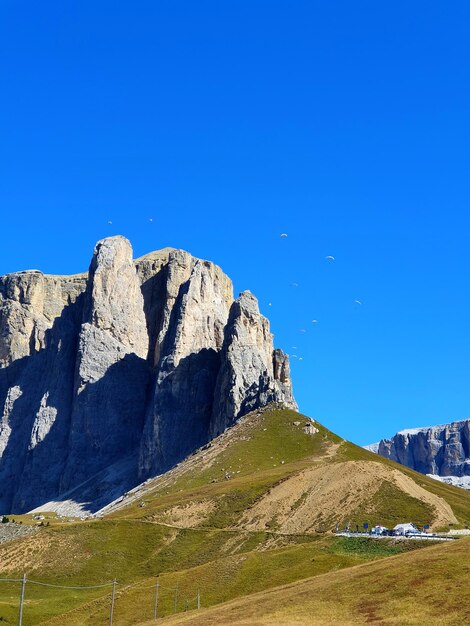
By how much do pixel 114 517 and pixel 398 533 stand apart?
58.6 metres

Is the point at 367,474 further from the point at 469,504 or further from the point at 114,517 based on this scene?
the point at 114,517

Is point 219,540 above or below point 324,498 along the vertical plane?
below

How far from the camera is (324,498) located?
146 meters

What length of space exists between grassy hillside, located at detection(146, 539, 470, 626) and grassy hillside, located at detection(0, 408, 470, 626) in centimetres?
1560

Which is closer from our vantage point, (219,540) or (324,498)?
(219,540)

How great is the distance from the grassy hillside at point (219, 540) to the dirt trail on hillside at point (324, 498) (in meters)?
0.19

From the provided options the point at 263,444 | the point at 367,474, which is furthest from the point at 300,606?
the point at 263,444

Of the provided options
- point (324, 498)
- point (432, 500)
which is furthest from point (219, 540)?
point (432, 500)

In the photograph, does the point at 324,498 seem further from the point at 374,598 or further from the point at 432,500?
the point at 374,598

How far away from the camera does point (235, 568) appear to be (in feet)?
361

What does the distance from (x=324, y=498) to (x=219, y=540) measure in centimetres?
1851

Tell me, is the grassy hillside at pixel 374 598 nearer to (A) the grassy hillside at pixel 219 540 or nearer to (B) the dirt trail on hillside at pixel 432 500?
(A) the grassy hillside at pixel 219 540

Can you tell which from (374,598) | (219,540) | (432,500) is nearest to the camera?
(374,598)

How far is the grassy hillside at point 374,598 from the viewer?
70.5 meters
